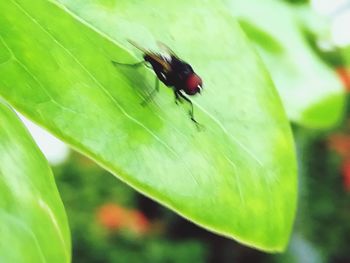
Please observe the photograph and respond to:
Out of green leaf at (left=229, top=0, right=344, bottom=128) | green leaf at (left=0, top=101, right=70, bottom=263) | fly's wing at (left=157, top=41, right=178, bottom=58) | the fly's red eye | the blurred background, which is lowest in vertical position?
the blurred background

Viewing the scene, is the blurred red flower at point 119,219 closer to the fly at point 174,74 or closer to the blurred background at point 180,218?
the blurred background at point 180,218

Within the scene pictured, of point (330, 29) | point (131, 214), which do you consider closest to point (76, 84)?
point (330, 29)

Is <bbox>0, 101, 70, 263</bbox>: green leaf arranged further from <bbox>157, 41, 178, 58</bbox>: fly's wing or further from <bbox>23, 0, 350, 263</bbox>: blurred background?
<bbox>23, 0, 350, 263</bbox>: blurred background

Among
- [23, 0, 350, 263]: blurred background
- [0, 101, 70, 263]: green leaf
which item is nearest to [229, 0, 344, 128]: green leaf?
[0, 101, 70, 263]: green leaf

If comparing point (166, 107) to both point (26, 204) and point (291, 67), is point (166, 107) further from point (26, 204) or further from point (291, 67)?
point (291, 67)

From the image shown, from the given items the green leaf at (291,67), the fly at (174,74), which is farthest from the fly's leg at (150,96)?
the green leaf at (291,67)

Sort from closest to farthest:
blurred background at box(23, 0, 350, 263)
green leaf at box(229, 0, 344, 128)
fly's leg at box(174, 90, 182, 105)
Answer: fly's leg at box(174, 90, 182, 105), green leaf at box(229, 0, 344, 128), blurred background at box(23, 0, 350, 263)

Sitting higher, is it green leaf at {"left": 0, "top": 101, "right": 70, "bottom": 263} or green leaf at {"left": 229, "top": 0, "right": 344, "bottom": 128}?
green leaf at {"left": 0, "top": 101, "right": 70, "bottom": 263}
